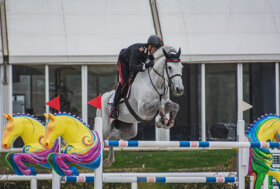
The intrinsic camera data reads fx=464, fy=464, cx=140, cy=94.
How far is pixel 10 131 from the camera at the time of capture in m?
4.61

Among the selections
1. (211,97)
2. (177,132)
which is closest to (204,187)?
(177,132)

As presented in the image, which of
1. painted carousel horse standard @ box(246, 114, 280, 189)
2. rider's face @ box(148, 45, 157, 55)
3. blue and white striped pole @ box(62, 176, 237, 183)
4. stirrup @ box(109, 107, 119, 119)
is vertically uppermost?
rider's face @ box(148, 45, 157, 55)

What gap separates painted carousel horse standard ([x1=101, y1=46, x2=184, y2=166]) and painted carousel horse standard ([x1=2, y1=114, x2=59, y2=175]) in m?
0.92

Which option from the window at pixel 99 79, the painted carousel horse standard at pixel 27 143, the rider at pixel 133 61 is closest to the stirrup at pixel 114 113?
the rider at pixel 133 61

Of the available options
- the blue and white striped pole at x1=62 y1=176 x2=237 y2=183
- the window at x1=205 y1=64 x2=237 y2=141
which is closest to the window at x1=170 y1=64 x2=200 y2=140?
the window at x1=205 y1=64 x2=237 y2=141

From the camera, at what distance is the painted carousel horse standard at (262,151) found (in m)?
5.02

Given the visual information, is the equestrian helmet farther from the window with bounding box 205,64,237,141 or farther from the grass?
the window with bounding box 205,64,237,141

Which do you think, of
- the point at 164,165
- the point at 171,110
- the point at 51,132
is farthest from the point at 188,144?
the point at 164,165

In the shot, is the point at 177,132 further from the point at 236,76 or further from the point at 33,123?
the point at 33,123

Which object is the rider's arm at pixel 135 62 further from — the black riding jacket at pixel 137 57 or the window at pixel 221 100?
the window at pixel 221 100

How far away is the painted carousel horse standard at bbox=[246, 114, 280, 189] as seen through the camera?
5016mm

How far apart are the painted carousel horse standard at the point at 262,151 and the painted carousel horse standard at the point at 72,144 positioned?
176 cm

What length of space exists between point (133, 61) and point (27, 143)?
1.38 meters

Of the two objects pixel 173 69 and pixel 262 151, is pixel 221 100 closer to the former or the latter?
pixel 262 151
